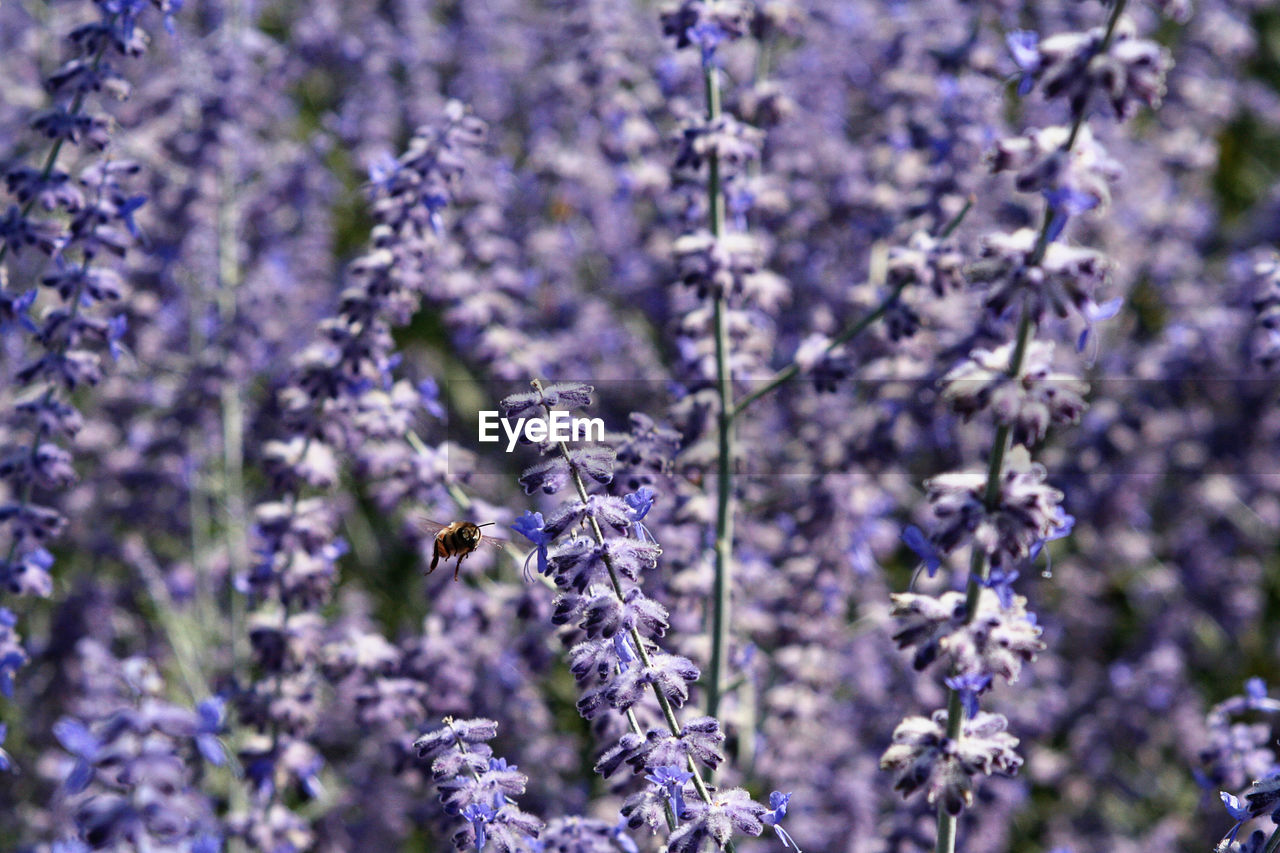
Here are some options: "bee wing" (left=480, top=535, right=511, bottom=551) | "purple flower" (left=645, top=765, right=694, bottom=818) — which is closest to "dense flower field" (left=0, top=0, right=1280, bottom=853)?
"purple flower" (left=645, top=765, right=694, bottom=818)

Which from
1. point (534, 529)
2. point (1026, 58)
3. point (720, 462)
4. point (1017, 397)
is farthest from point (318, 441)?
point (1026, 58)

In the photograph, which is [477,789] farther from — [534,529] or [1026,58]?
[1026,58]

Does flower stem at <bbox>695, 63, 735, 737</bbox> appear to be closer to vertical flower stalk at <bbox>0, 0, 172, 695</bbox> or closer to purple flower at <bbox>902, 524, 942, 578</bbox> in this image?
purple flower at <bbox>902, 524, 942, 578</bbox>

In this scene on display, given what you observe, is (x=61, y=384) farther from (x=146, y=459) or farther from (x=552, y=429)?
(x=146, y=459)

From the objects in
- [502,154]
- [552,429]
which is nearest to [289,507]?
[552,429]

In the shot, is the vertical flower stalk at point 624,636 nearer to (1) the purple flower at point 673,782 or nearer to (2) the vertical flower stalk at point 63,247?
(1) the purple flower at point 673,782

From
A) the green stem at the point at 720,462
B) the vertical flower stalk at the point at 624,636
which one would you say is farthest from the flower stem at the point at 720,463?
the vertical flower stalk at the point at 624,636

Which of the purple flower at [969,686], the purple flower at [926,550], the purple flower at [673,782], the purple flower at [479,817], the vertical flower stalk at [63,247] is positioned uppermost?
the vertical flower stalk at [63,247]
